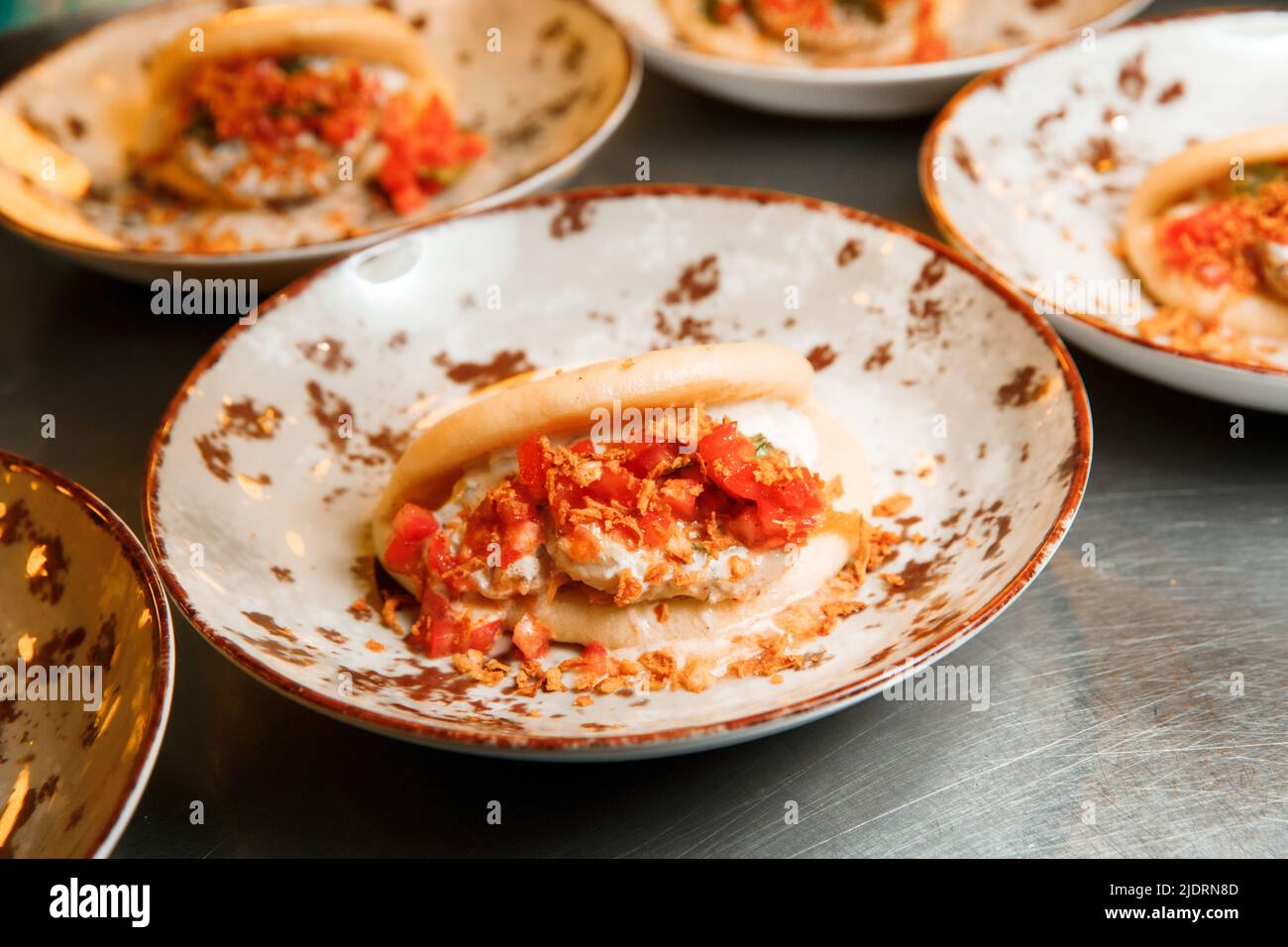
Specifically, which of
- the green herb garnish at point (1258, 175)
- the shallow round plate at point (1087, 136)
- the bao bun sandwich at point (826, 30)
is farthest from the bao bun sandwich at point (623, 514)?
the bao bun sandwich at point (826, 30)

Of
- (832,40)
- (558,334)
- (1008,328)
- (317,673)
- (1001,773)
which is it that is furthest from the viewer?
(832,40)

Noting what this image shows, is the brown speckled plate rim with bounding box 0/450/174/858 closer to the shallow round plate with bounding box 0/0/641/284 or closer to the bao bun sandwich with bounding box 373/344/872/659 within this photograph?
the bao bun sandwich with bounding box 373/344/872/659

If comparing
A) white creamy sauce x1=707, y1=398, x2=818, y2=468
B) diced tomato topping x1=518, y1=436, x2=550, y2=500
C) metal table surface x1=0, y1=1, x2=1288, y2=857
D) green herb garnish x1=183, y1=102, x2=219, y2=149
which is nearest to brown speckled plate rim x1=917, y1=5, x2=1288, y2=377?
metal table surface x1=0, y1=1, x2=1288, y2=857

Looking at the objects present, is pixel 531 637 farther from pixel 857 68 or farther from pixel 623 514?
pixel 857 68

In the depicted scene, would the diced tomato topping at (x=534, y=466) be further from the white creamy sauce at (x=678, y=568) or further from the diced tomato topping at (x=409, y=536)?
the diced tomato topping at (x=409, y=536)

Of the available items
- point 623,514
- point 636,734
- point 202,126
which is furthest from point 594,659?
point 202,126

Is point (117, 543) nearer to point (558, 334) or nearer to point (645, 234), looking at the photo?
point (558, 334)

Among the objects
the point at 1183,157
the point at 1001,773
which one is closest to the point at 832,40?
the point at 1183,157
